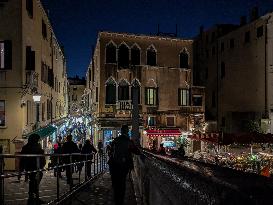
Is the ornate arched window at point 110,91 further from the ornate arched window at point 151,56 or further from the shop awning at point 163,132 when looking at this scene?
the shop awning at point 163,132

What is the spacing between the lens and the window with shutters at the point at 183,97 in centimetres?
4075

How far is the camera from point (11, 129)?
2302 cm

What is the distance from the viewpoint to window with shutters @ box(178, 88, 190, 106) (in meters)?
40.8

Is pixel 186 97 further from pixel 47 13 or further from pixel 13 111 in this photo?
pixel 13 111

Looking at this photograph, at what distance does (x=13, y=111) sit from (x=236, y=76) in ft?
82.2

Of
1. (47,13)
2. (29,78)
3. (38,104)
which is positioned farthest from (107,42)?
(29,78)

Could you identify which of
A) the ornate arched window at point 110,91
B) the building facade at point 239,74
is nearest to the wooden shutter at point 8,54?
the ornate arched window at point 110,91

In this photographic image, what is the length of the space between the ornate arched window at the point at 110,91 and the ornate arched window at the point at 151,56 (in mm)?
4016

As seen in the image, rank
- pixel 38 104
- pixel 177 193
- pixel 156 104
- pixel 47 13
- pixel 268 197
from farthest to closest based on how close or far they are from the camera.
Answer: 1. pixel 156 104
2. pixel 47 13
3. pixel 38 104
4. pixel 177 193
5. pixel 268 197

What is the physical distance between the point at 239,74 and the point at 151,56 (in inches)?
347

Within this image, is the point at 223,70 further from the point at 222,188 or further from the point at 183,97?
the point at 222,188

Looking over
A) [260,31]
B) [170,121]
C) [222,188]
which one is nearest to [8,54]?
[170,121]

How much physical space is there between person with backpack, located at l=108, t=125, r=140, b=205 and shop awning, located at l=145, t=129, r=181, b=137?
94.1ft

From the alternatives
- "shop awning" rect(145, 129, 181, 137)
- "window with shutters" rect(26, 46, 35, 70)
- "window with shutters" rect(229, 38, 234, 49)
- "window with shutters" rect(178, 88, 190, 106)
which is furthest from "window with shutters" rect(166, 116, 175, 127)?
"window with shutters" rect(26, 46, 35, 70)
